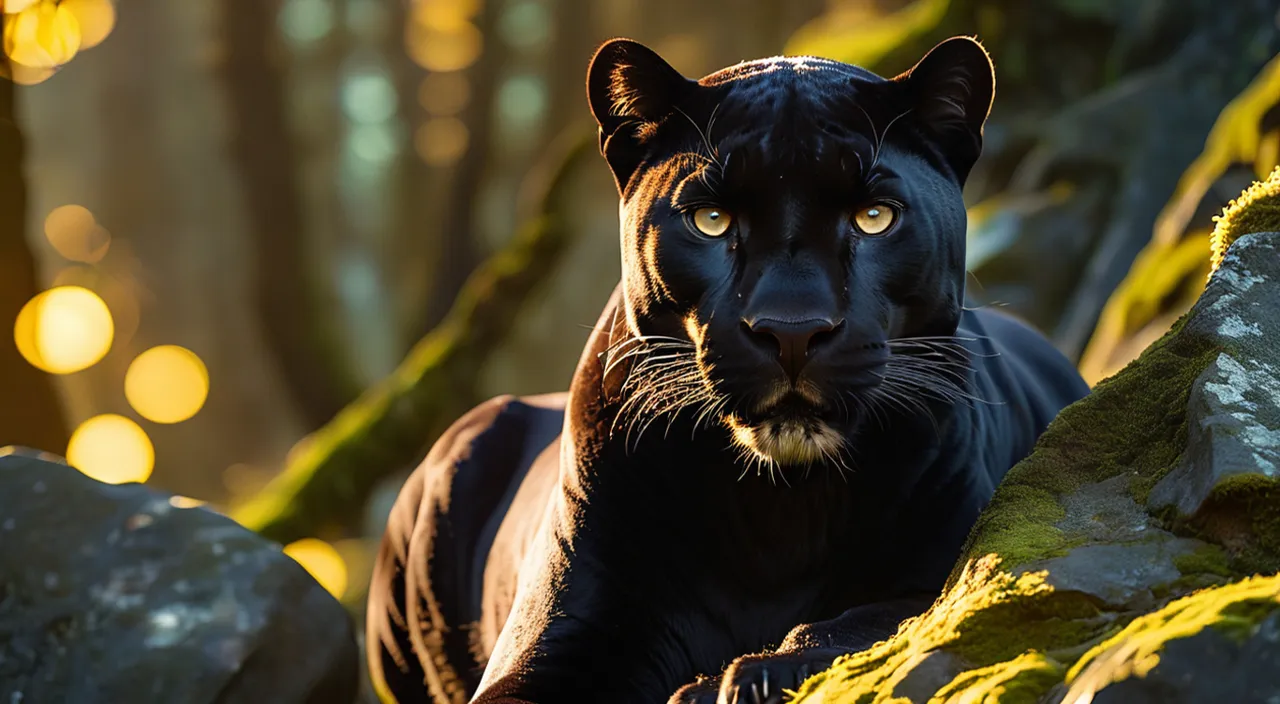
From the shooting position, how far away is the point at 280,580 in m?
4.93

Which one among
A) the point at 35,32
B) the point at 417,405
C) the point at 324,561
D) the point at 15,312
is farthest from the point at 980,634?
the point at 35,32

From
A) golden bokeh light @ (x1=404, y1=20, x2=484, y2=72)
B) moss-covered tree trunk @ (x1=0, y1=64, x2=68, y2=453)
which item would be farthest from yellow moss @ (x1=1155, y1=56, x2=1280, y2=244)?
golden bokeh light @ (x1=404, y1=20, x2=484, y2=72)

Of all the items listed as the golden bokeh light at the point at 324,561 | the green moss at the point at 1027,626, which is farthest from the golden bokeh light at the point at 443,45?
the green moss at the point at 1027,626

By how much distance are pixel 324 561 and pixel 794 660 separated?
25.2 ft

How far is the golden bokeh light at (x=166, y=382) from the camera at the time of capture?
1988cm

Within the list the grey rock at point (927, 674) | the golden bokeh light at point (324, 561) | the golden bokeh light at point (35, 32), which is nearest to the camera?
the grey rock at point (927, 674)

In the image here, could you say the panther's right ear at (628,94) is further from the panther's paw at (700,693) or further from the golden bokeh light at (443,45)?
the golden bokeh light at (443,45)

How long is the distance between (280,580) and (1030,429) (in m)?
2.60

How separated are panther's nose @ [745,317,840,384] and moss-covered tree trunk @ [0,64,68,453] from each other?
8944 millimetres

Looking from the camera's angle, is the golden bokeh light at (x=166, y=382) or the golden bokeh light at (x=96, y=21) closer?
the golden bokeh light at (x=96, y=21)

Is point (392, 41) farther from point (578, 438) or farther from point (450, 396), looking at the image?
point (578, 438)

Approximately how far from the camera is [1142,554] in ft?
8.79

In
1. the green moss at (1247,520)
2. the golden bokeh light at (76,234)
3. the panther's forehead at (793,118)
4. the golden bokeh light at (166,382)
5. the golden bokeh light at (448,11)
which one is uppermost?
the golden bokeh light at (448,11)

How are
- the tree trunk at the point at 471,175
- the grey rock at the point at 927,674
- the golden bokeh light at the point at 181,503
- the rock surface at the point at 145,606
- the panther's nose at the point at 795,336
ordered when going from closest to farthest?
the grey rock at the point at 927,674 < the panther's nose at the point at 795,336 < the rock surface at the point at 145,606 < the golden bokeh light at the point at 181,503 < the tree trunk at the point at 471,175
